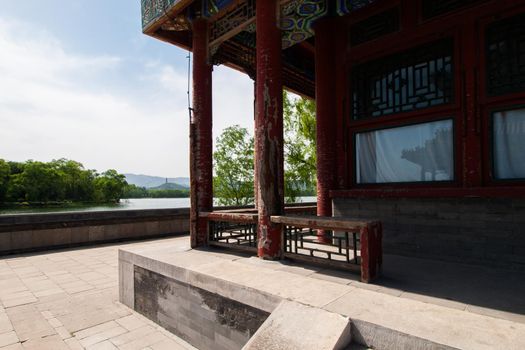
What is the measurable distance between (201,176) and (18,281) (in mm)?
4544

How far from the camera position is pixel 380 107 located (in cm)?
563

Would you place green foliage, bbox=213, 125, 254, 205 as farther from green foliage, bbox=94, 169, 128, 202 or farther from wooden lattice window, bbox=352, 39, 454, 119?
green foliage, bbox=94, 169, 128, 202

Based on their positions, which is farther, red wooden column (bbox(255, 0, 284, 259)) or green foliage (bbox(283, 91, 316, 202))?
green foliage (bbox(283, 91, 316, 202))

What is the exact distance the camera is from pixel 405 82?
534cm

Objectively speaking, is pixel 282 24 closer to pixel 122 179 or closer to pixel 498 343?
pixel 498 343

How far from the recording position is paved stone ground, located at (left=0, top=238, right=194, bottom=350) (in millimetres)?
4062

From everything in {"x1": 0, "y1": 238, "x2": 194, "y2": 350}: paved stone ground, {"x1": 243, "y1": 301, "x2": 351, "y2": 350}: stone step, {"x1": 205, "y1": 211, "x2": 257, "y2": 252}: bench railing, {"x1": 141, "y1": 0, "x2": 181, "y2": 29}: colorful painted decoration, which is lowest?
{"x1": 0, "y1": 238, "x2": 194, "y2": 350}: paved stone ground

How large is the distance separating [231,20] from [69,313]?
5.97 meters

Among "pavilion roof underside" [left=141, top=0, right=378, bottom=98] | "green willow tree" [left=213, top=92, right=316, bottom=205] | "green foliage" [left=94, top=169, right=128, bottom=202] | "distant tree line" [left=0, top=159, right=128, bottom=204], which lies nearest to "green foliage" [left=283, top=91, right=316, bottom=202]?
"green willow tree" [left=213, top=92, right=316, bottom=205]

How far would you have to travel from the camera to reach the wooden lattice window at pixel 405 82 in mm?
4941

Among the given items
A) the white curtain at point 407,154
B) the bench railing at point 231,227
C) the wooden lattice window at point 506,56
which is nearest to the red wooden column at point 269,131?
the bench railing at point 231,227

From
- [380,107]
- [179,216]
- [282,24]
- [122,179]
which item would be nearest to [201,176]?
[282,24]

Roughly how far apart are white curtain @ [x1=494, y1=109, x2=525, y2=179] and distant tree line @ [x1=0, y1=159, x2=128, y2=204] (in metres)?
62.3

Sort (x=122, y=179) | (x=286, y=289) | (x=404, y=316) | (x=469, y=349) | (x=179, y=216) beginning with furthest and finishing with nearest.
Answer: (x=122, y=179) < (x=179, y=216) < (x=286, y=289) < (x=404, y=316) < (x=469, y=349)
